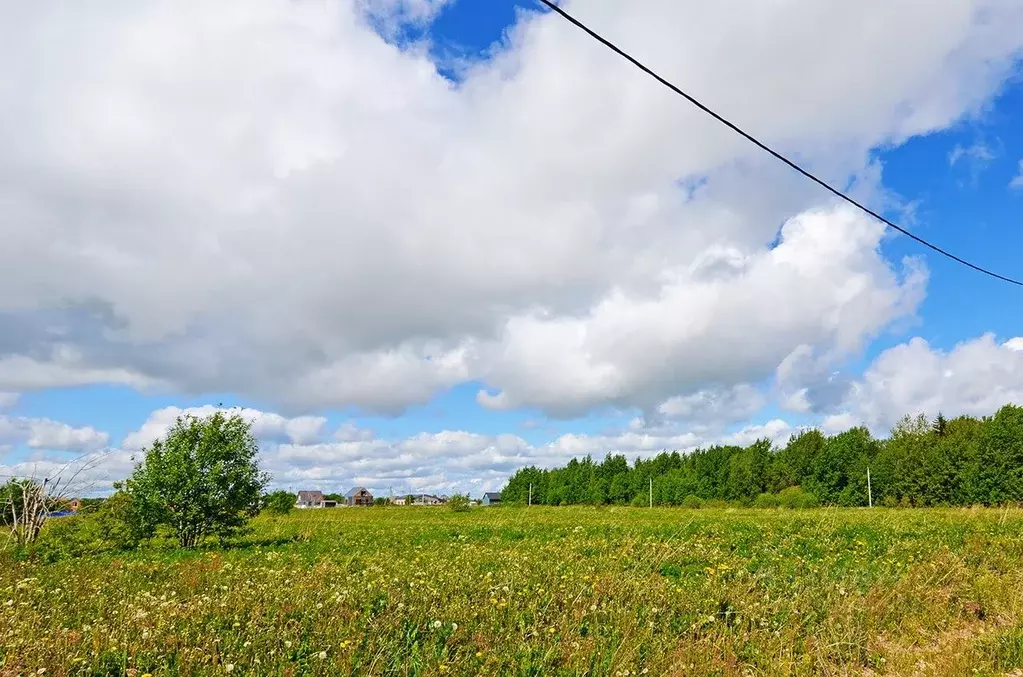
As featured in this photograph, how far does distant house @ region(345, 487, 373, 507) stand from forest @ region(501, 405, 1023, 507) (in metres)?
72.4

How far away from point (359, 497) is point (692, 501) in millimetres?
111170

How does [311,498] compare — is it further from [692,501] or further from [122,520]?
[122,520]

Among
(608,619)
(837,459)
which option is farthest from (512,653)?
(837,459)

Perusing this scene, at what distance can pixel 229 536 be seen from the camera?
2173 centimetres

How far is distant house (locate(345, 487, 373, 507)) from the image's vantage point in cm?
17262

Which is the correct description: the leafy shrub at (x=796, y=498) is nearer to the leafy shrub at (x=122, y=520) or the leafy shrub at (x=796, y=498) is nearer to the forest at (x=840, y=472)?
the forest at (x=840, y=472)

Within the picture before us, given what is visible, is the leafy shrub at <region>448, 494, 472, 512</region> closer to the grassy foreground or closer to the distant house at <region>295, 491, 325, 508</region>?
the grassy foreground

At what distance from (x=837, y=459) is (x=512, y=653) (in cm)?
8296

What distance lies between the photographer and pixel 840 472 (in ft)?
260

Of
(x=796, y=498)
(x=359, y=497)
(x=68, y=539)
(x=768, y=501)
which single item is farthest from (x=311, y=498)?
(x=68, y=539)

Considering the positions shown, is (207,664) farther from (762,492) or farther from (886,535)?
(762,492)

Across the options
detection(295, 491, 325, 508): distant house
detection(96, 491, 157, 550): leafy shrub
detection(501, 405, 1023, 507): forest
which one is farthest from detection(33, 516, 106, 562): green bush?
detection(295, 491, 325, 508): distant house

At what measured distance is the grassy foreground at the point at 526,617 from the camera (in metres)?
6.94

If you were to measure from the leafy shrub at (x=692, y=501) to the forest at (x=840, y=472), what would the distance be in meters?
0.03
